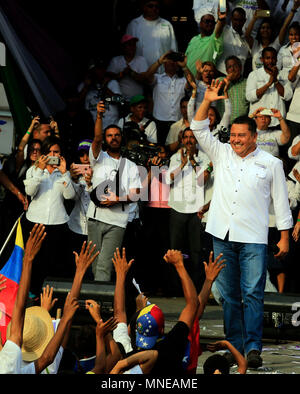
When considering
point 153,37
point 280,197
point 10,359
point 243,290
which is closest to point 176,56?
point 153,37

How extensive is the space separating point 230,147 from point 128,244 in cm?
309

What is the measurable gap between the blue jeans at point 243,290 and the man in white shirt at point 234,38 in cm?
626

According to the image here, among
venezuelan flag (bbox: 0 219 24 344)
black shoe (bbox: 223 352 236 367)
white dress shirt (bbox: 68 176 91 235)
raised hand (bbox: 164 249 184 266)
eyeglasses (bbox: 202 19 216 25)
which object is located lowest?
black shoe (bbox: 223 352 236 367)

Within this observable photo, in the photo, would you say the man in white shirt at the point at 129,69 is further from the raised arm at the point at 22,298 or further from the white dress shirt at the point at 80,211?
the raised arm at the point at 22,298

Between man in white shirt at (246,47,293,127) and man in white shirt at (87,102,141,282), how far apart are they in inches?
129

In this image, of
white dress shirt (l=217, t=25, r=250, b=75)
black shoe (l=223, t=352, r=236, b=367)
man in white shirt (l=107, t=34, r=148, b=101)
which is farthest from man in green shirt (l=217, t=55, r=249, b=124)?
black shoe (l=223, t=352, r=236, b=367)

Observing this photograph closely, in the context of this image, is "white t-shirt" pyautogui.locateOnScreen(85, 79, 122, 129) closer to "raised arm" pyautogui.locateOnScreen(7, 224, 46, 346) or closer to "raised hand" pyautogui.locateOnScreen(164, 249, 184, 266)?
"raised hand" pyautogui.locateOnScreen(164, 249, 184, 266)

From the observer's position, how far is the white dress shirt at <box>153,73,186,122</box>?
1308cm

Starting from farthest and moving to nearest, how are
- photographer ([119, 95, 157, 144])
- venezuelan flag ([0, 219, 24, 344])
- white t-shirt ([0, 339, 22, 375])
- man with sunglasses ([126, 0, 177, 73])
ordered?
man with sunglasses ([126, 0, 177, 73])
photographer ([119, 95, 157, 144])
venezuelan flag ([0, 219, 24, 344])
white t-shirt ([0, 339, 22, 375])

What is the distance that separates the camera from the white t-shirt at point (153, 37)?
1376 centimetres

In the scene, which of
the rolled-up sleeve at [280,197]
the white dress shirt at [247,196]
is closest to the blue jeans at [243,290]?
the white dress shirt at [247,196]

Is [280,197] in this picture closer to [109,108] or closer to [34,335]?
[34,335]

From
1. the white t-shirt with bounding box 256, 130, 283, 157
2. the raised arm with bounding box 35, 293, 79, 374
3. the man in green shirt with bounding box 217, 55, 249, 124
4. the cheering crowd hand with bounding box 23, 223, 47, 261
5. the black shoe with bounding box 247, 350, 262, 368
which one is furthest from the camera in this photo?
the man in green shirt with bounding box 217, 55, 249, 124
